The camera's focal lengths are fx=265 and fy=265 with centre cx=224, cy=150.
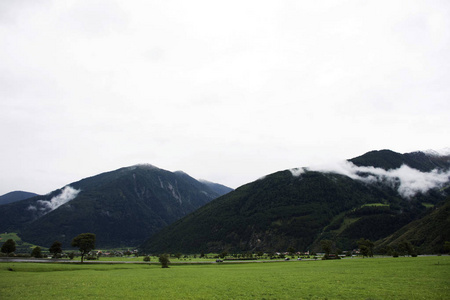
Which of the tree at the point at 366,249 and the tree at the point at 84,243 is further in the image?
the tree at the point at 366,249

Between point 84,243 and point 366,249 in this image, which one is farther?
point 366,249

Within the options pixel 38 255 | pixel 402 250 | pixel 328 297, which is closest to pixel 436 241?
pixel 402 250

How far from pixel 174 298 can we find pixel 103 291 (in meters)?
12.5

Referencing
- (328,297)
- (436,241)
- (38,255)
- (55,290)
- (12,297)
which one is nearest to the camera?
(328,297)

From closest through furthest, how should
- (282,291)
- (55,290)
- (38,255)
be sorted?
(282,291)
(55,290)
(38,255)

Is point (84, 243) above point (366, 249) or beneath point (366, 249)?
above

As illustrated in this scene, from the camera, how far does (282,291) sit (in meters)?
35.2

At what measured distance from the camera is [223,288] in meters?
39.5

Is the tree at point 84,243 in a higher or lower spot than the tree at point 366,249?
higher

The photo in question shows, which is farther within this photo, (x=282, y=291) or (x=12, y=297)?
(x=282, y=291)

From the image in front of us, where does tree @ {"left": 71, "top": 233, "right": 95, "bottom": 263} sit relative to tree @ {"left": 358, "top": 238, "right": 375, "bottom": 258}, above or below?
above

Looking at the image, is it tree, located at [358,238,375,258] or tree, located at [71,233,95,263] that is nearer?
tree, located at [71,233,95,263]

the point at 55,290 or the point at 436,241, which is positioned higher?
the point at 55,290

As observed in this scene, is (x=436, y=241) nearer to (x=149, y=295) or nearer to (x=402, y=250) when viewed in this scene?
(x=402, y=250)
